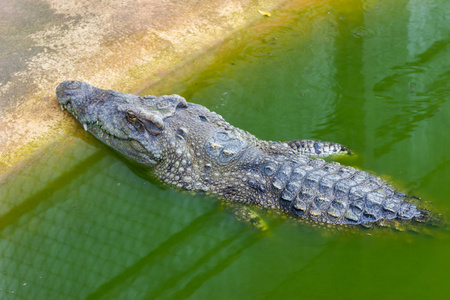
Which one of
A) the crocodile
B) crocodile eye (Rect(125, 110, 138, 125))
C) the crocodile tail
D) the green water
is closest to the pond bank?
the green water

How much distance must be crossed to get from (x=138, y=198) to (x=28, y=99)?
1.78 m

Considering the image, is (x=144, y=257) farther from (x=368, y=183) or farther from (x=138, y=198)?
(x=368, y=183)

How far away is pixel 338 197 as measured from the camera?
3.88 meters

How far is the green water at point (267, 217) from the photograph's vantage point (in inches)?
138

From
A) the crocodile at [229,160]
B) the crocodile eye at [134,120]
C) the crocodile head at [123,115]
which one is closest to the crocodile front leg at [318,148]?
the crocodile at [229,160]

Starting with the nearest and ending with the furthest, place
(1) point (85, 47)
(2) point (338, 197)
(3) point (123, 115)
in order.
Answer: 1. (2) point (338, 197)
2. (3) point (123, 115)
3. (1) point (85, 47)

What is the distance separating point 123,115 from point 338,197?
230 centimetres

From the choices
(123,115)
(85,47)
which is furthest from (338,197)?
(85,47)

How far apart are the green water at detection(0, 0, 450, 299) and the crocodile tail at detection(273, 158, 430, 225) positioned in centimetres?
16

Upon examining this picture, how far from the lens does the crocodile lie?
3881 millimetres

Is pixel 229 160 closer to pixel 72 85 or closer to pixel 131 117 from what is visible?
pixel 131 117

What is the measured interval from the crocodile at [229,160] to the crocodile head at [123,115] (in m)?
0.01

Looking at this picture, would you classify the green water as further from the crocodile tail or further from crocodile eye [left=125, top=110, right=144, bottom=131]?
crocodile eye [left=125, top=110, right=144, bottom=131]

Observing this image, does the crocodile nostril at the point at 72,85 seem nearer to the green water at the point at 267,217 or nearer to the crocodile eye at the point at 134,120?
the green water at the point at 267,217
